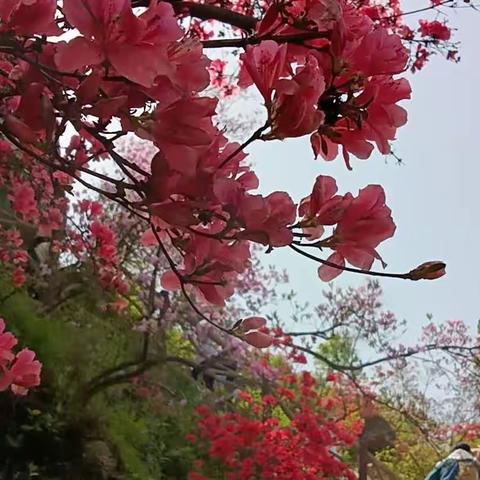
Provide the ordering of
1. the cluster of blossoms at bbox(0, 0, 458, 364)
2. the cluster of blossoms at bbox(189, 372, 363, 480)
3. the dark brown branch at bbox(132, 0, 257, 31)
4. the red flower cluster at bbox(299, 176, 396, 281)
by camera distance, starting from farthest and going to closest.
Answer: the cluster of blossoms at bbox(189, 372, 363, 480) → the dark brown branch at bbox(132, 0, 257, 31) → the red flower cluster at bbox(299, 176, 396, 281) → the cluster of blossoms at bbox(0, 0, 458, 364)

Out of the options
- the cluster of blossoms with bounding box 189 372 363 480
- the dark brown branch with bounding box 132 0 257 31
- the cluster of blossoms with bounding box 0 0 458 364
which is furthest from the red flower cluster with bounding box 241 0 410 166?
Answer: the cluster of blossoms with bounding box 189 372 363 480

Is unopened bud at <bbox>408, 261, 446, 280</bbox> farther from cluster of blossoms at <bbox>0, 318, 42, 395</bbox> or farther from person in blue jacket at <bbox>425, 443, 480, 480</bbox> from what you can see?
person in blue jacket at <bbox>425, 443, 480, 480</bbox>

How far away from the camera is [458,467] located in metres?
4.29

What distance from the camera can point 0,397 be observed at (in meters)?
3.10

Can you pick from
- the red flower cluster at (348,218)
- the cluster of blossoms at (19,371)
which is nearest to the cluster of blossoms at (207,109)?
the red flower cluster at (348,218)

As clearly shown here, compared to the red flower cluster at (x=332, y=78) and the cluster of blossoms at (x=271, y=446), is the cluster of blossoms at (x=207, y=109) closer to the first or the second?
the red flower cluster at (x=332, y=78)

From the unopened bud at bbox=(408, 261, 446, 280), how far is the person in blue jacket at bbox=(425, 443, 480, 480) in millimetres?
3952

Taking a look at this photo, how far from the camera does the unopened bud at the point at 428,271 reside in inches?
22.6

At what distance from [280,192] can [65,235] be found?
10.4 ft

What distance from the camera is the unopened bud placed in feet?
1.89

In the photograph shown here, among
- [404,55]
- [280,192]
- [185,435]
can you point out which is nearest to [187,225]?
[280,192]

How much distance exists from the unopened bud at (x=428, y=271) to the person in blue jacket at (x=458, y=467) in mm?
3952

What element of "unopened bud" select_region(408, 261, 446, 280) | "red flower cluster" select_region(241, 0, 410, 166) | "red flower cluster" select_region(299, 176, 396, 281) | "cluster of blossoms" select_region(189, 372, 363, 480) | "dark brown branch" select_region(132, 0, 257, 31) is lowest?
"unopened bud" select_region(408, 261, 446, 280)

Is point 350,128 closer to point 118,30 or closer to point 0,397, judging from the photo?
point 118,30
